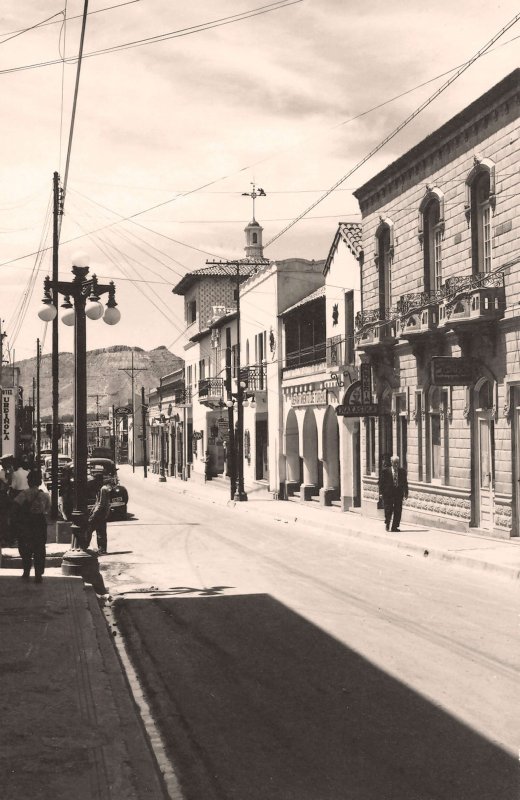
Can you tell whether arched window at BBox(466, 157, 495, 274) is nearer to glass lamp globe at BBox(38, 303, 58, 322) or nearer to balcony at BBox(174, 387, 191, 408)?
glass lamp globe at BBox(38, 303, 58, 322)

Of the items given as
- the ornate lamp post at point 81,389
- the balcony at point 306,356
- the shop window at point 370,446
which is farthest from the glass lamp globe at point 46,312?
the balcony at point 306,356

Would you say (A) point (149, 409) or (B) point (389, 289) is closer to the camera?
(B) point (389, 289)

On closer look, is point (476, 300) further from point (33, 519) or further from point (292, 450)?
point (292, 450)

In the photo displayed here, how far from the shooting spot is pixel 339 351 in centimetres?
3053

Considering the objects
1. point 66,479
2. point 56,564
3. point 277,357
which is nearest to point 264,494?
point 277,357

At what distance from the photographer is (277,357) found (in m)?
39.7

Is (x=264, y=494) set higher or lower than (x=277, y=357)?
lower

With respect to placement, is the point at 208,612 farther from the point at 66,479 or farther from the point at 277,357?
the point at 277,357

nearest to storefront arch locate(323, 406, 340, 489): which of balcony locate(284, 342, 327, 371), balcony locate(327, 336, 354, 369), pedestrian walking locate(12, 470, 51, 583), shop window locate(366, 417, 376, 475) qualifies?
balcony locate(284, 342, 327, 371)

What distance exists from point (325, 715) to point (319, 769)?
1.26 m

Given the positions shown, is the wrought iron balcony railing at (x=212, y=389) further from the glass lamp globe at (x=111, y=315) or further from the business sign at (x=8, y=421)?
the glass lamp globe at (x=111, y=315)

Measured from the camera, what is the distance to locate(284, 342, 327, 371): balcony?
33.9 metres

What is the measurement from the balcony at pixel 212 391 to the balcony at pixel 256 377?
314 inches

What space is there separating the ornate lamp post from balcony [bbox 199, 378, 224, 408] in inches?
1393
